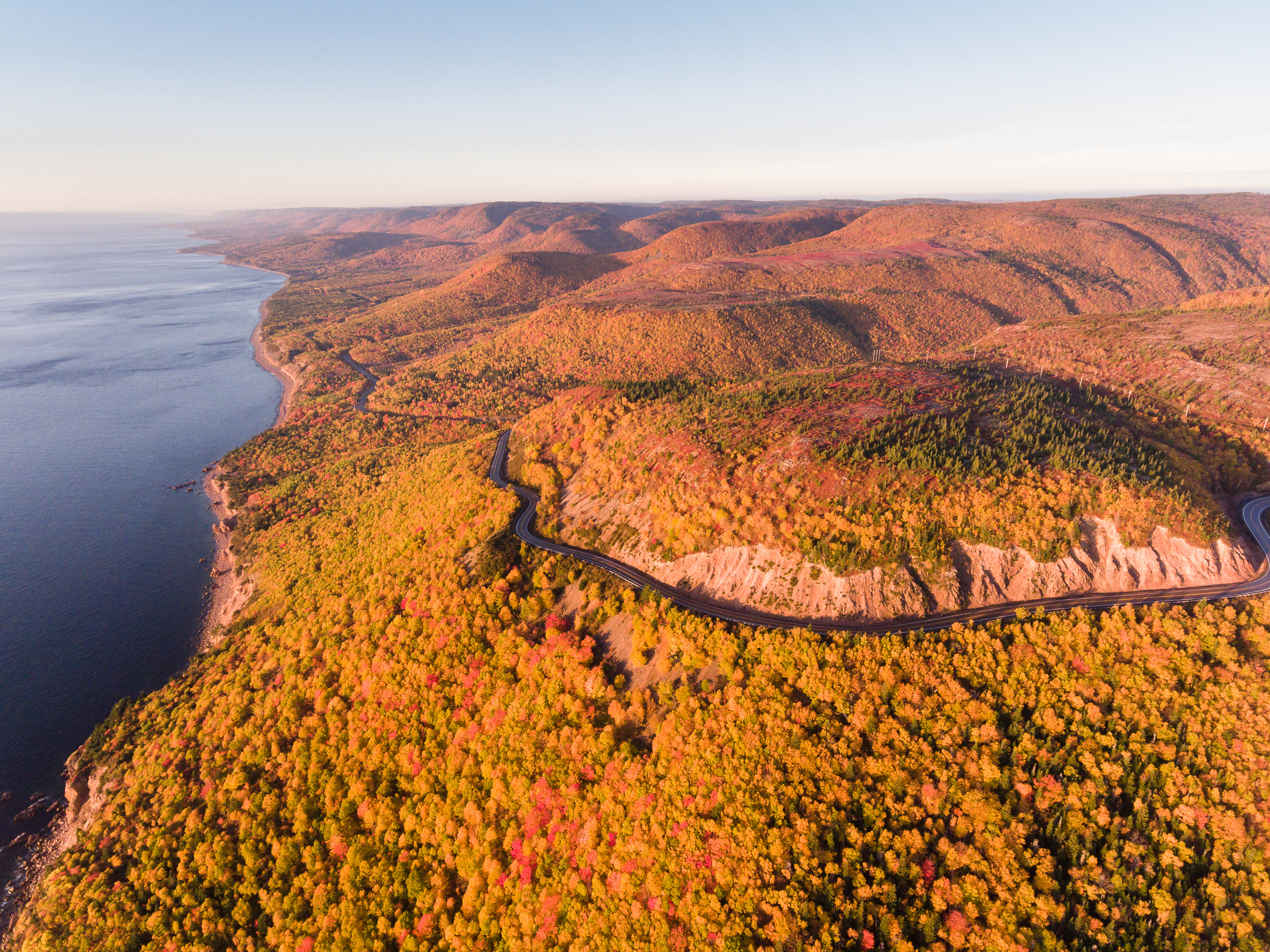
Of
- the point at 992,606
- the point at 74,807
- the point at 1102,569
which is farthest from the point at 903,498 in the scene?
the point at 74,807

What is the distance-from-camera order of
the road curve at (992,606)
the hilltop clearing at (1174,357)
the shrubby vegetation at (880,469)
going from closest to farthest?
the road curve at (992,606) < the shrubby vegetation at (880,469) < the hilltop clearing at (1174,357)

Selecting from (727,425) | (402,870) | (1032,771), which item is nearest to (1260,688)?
(1032,771)

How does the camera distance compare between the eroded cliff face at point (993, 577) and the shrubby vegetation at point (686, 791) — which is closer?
the shrubby vegetation at point (686, 791)

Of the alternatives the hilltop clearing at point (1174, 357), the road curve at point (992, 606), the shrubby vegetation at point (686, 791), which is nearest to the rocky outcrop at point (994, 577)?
the road curve at point (992, 606)

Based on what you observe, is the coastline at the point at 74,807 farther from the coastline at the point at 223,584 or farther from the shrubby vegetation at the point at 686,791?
the shrubby vegetation at the point at 686,791

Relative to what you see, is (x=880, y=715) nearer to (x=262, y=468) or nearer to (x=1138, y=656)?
(x=1138, y=656)

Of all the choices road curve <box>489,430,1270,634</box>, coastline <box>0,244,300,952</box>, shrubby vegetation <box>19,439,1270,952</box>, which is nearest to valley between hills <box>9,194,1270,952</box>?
shrubby vegetation <box>19,439,1270,952</box>
